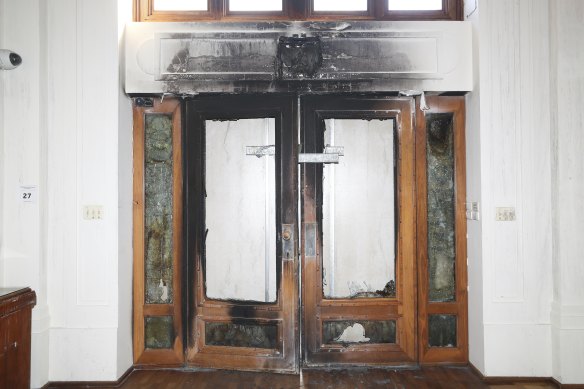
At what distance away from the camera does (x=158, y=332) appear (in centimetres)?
340

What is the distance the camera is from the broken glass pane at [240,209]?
11.1 feet

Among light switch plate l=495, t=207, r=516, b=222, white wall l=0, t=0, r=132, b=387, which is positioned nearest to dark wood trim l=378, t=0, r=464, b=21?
light switch plate l=495, t=207, r=516, b=222

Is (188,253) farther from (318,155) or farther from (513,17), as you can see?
(513,17)

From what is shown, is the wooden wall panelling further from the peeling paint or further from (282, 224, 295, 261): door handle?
(282, 224, 295, 261): door handle

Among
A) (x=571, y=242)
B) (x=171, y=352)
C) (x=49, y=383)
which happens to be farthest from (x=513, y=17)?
(x=49, y=383)

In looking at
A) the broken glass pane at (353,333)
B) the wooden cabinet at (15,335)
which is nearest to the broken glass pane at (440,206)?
the broken glass pane at (353,333)

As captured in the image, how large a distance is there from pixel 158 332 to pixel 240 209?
116 centimetres

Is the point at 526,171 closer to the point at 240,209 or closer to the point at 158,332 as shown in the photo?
the point at 240,209

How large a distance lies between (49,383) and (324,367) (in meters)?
1.99

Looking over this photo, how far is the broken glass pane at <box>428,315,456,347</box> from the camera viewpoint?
3.39 metres

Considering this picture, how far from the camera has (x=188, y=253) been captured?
134 inches

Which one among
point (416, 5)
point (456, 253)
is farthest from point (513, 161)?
point (416, 5)

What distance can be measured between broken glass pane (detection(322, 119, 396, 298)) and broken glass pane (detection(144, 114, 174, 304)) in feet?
4.03

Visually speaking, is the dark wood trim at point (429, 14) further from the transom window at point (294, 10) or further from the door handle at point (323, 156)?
the door handle at point (323, 156)
